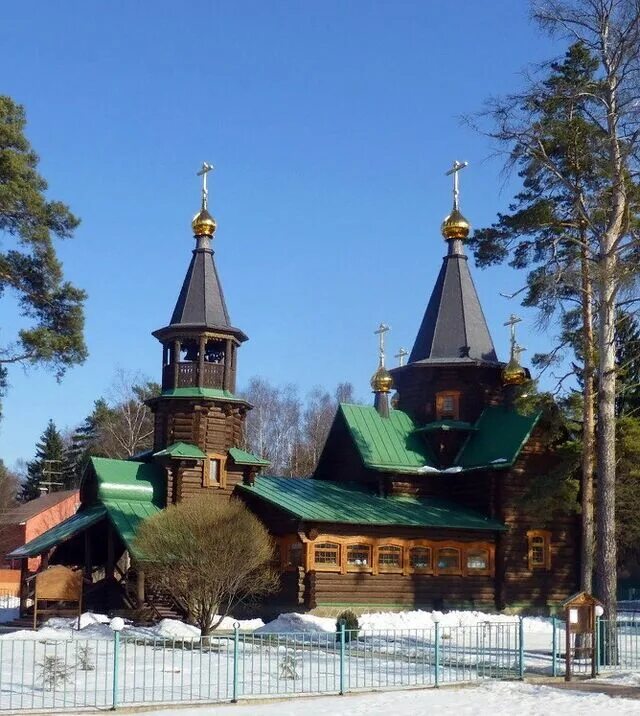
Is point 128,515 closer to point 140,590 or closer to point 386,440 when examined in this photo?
point 140,590

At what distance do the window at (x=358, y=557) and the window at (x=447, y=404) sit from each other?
611 centimetres

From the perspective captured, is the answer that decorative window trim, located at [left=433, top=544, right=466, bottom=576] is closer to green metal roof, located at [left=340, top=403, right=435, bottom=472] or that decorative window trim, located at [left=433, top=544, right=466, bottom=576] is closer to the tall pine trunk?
green metal roof, located at [left=340, top=403, right=435, bottom=472]

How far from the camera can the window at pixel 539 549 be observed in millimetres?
28406

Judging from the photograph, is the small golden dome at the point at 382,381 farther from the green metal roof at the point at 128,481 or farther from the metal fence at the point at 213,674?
the metal fence at the point at 213,674

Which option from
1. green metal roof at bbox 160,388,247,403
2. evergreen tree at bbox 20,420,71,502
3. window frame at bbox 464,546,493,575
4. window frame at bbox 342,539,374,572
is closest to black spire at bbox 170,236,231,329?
green metal roof at bbox 160,388,247,403

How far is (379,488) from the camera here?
29.2 metres

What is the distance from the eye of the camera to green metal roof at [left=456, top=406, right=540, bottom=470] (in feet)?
92.1

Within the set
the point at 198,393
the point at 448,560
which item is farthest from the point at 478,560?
the point at 198,393

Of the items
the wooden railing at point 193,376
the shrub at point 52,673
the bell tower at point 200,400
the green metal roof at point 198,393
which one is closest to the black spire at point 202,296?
the bell tower at point 200,400

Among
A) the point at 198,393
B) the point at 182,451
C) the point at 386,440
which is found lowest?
the point at 182,451

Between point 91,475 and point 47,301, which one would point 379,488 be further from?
point 47,301

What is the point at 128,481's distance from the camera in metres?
26.8

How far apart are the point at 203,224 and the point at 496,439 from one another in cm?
1042

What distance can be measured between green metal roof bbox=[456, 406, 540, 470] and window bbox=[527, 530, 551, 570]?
2310mm
